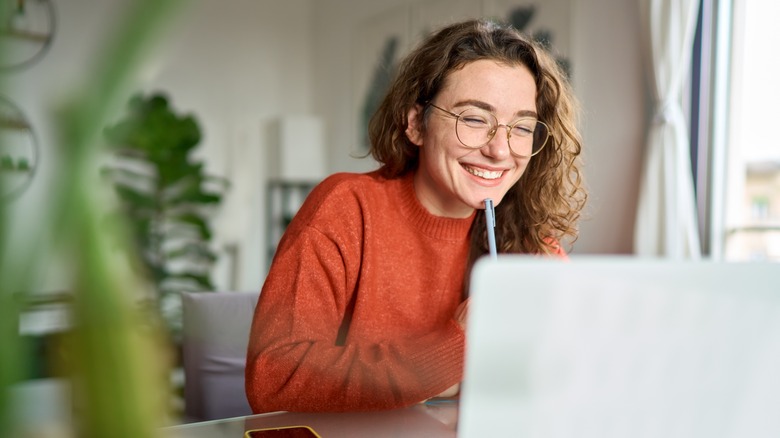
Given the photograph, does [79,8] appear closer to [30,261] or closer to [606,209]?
[606,209]

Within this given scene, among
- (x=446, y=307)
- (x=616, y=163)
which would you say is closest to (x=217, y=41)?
(x=616, y=163)

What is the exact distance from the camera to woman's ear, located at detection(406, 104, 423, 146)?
1.36 m

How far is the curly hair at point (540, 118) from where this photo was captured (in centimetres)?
129

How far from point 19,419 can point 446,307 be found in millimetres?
1174

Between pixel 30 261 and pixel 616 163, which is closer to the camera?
pixel 30 261

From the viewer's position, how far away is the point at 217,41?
468 centimetres

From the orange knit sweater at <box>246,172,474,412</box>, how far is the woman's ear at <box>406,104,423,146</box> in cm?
9

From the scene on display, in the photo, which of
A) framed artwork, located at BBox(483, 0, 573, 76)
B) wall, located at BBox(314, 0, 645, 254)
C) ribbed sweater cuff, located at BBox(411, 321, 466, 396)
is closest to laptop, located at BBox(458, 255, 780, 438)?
ribbed sweater cuff, located at BBox(411, 321, 466, 396)

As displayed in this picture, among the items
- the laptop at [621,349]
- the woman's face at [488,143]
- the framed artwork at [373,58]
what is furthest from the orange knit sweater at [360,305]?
the framed artwork at [373,58]

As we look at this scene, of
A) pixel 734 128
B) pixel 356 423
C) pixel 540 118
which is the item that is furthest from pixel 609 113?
pixel 356 423

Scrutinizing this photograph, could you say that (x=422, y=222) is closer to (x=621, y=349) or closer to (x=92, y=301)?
(x=621, y=349)

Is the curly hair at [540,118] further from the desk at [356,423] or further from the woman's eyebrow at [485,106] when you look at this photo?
the desk at [356,423]

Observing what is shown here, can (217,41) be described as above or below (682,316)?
above

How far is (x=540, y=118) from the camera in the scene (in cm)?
135
